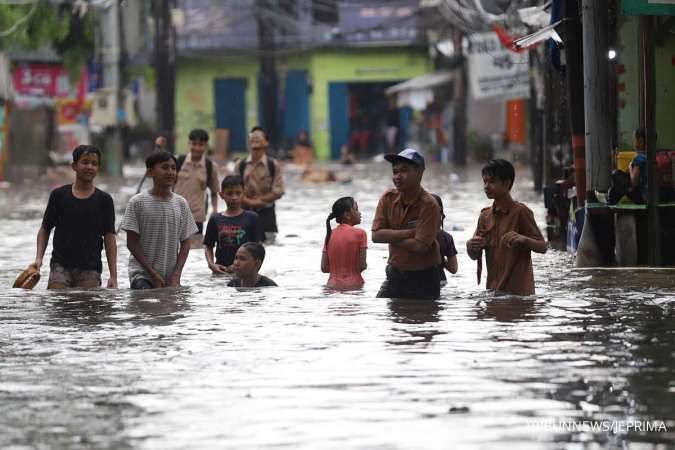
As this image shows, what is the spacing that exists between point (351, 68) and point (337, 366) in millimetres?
54206

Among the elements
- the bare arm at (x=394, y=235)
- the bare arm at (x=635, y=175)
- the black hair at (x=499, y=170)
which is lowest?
the bare arm at (x=394, y=235)

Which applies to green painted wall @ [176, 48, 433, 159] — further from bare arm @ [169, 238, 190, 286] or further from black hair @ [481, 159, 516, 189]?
black hair @ [481, 159, 516, 189]

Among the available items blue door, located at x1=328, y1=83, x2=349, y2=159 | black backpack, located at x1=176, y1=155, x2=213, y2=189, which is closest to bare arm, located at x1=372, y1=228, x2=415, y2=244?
black backpack, located at x1=176, y1=155, x2=213, y2=189

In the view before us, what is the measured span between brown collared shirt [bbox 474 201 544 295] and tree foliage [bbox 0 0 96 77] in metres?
30.4

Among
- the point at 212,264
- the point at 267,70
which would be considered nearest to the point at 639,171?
the point at 212,264

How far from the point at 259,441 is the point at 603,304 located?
547 centimetres

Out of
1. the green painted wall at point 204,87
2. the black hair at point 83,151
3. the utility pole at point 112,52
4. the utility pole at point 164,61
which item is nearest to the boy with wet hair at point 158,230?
the black hair at point 83,151

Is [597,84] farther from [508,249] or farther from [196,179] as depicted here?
[508,249]

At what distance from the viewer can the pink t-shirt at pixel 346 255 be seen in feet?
41.6

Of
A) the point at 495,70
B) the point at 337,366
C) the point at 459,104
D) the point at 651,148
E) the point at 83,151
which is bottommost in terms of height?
the point at 337,366

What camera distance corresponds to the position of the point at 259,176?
18.0 m

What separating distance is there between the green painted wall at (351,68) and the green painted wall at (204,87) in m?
2.63

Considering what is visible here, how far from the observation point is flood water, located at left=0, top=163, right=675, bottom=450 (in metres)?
7.36

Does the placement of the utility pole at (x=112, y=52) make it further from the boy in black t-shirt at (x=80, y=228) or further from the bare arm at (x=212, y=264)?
the boy in black t-shirt at (x=80, y=228)
